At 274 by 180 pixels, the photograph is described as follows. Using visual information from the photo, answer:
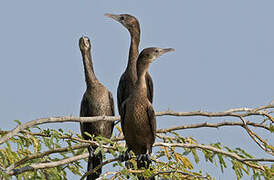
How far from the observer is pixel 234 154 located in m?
5.91

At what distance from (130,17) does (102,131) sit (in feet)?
5.25

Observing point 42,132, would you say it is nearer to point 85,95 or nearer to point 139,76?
point 139,76

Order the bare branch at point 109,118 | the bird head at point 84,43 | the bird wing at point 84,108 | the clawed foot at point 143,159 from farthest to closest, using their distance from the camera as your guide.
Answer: the bird head at point 84,43 → the bird wing at point 84,108 → the clawed foot at point 143,159 → the bare branch at point 109,118

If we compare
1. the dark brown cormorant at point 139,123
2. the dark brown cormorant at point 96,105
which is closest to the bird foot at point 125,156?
the dark brown cormorant at point 139,123

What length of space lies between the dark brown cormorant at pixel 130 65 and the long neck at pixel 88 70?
1.34 feet

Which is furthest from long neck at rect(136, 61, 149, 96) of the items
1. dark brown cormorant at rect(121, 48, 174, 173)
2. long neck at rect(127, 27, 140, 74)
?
long neck at rect(127, 27, 140, 74)

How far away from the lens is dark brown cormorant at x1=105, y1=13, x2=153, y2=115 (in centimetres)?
713

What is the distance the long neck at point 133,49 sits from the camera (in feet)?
24.0

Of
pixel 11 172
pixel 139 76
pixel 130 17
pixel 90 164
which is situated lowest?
pixel 90 164

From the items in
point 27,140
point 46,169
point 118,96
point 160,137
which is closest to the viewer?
point 46,169

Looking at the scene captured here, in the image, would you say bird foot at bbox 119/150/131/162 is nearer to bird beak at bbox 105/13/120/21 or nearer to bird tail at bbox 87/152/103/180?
bird tail at bbox 87/152/103/180

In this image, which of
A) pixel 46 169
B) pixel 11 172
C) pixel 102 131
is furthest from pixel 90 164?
pixel 11 172

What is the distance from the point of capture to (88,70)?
299 inches

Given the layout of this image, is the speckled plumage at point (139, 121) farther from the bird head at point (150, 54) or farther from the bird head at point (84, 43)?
the bird head at point (84, 43)
